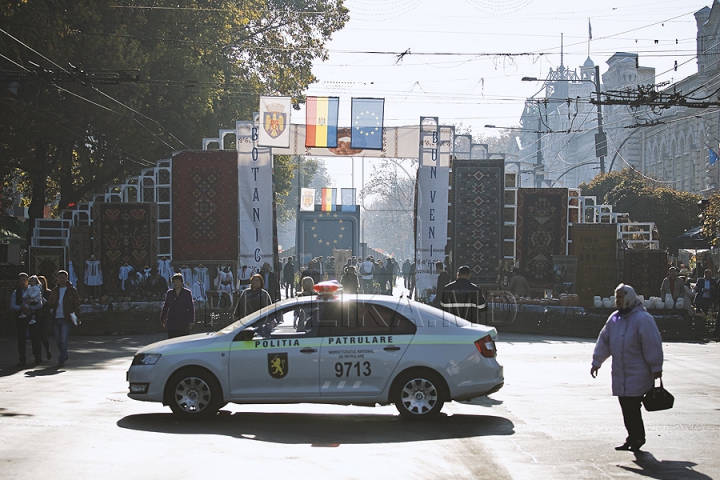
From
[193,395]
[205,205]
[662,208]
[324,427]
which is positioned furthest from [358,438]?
[662,208]

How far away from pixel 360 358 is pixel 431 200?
21.0 m

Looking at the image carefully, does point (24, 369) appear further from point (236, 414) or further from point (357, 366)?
point (357, 366)

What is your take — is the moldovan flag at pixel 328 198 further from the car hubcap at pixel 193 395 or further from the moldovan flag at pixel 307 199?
the car hubcap at pixel 193 395

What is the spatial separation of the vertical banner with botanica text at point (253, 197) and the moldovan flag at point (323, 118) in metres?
1.73

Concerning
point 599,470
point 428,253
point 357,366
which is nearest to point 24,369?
point 357,366

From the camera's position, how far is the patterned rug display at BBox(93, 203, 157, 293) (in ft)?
105

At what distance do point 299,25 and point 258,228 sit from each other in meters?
18.0

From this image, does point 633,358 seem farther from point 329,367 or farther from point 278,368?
point 278,368

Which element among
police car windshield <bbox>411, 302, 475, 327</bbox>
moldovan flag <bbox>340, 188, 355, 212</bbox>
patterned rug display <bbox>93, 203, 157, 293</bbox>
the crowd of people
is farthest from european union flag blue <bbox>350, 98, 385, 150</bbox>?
police car windshield <bbox>411, 302, 475, 327</bbox>

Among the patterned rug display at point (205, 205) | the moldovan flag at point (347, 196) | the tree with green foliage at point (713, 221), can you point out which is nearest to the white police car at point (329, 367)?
the patterned rug display at point (205, 205)

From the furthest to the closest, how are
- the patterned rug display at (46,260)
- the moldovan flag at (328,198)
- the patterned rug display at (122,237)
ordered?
the moldovan flag at (328,198) < the patterned rug display at (122,237) < the patterned rug display at (46,260)

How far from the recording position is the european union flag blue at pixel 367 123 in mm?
30906

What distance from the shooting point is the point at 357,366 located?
11320mm

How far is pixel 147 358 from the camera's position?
1155 centimetres
